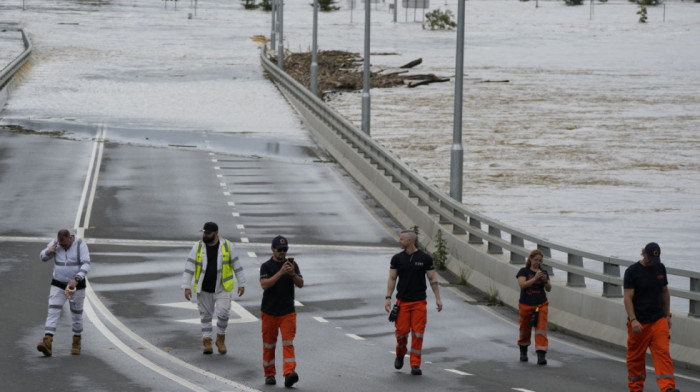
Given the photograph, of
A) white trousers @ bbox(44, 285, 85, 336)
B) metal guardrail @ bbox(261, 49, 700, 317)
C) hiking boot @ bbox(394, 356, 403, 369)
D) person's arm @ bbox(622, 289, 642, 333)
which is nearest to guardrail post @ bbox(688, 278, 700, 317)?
metal guardrail @ bbox(261, 49, 700, 317)

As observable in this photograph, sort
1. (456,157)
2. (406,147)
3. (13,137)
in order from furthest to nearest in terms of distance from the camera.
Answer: (406,147)
(13,137)
(456,157)

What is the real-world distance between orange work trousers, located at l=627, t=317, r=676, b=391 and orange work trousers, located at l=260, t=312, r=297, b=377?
12.0 feet

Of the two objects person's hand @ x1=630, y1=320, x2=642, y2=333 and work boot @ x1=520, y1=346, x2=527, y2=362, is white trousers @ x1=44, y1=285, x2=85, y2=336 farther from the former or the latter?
person's hand @ x1=630, y1=320, x2=642, y2=333

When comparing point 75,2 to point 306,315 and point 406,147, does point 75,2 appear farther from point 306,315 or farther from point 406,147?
point 306,315

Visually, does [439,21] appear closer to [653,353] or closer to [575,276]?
[575,276]

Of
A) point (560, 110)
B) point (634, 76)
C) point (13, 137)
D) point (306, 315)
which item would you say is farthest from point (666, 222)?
point (634, 76)

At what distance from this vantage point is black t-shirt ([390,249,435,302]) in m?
15.2

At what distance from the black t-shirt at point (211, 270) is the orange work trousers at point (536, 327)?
3.94 metres

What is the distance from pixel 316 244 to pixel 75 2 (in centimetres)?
11556

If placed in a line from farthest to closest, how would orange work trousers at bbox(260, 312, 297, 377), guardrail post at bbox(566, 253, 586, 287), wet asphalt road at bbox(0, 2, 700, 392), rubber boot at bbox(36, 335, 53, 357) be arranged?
guardrail post at bbox(566, 253, 586, 287), rubber boot at bbox(36, 335, 53, 357), wet asphalt road at bbox(0, 2, 700, 392), orange work trousers at bbox(260, 312, 297, 377)

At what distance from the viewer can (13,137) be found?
43.5m

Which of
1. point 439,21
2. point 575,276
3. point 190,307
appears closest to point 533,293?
point 575,276

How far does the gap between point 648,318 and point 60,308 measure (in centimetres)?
730

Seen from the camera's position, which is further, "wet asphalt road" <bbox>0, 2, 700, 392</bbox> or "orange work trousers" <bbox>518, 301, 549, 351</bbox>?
"orange work trousers" <bbox>518, 301, 549, 351</bbox>
